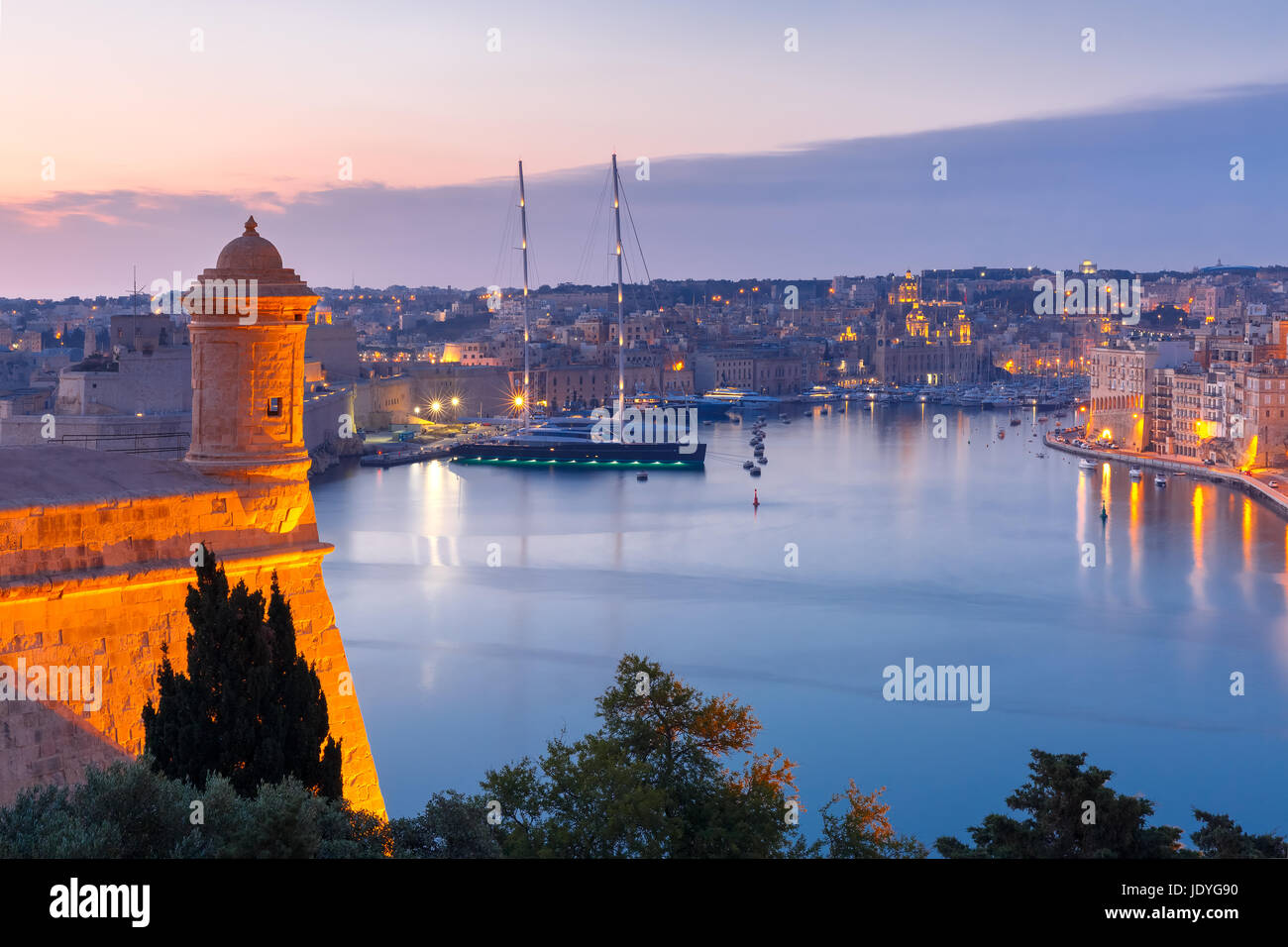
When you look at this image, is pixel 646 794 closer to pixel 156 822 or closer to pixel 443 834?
pixel 443 834

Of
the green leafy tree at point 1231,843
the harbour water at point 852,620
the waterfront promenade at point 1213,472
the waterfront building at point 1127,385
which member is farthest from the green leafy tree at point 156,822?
the waterfront building at point 1127,385

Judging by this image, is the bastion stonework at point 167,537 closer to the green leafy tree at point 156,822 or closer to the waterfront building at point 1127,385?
the green leafy tree at point 156,822

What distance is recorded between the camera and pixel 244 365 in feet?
9.11

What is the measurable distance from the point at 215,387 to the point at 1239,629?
34.1 feet

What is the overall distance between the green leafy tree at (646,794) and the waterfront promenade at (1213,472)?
1624 centimetres

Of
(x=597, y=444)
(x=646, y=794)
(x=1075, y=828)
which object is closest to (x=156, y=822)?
(x=646, y=794)

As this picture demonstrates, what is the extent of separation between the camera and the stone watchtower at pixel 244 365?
2.75m

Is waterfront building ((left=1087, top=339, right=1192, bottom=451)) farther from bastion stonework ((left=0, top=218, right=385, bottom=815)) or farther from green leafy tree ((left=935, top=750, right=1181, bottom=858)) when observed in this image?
bastion stonework ((left=0, top=218, right=385, bottom=815))

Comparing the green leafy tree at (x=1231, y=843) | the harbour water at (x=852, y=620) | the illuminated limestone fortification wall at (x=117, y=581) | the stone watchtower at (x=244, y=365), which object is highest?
the stone watchtower at (x=244, y=365)

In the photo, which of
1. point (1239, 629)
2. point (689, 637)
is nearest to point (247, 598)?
point (689, 637)
